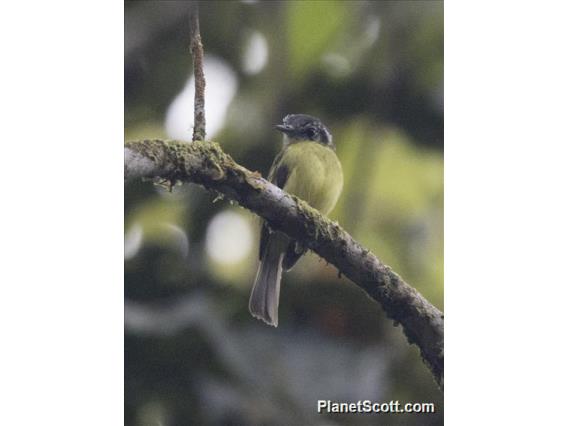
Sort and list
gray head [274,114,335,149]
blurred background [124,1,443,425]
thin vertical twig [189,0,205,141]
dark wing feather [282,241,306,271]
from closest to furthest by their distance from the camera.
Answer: thin vertical twig [189,0,205,141] → blurred background [124,1,443,425] → dark wing feather [282,241,306,271] → gray head [274,114,335,149]

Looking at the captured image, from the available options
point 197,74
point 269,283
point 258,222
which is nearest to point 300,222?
point 258,222

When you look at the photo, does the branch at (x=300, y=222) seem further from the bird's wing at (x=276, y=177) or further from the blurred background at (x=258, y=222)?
the bird's wing at (x=276, y=177)

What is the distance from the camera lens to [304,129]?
12.8 ft

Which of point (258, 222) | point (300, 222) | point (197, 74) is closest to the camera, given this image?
point (300, 222)

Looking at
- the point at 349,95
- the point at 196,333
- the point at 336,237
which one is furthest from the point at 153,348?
the point at 349,95

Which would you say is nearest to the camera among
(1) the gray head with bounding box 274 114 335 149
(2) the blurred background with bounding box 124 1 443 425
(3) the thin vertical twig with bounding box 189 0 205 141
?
(3) the thin vertical twig with bounding box 189 0 205 141

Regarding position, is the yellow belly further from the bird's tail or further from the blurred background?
the bird's tail

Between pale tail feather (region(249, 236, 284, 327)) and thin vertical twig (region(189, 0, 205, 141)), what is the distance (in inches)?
26.0

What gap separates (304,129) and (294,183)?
0.25 metres

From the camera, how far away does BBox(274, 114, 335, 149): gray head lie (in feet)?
12.8

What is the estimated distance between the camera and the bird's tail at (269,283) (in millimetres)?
3742

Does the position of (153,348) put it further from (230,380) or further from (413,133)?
(413,133)

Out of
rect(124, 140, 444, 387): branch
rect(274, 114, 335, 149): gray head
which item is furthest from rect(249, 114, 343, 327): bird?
rect(124, 140, 444, 387): branch

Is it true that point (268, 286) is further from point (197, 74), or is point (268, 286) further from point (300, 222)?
point (197, 74)
